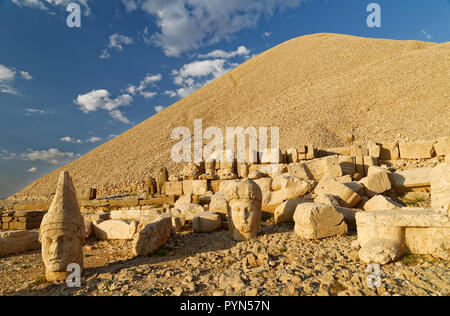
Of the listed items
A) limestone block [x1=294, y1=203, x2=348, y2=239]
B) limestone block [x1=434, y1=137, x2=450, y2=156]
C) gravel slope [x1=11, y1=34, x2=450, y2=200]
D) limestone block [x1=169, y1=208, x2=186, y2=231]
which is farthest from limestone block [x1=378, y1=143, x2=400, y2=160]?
limestone block [x1=169, y1=208, x2=186, y2=231]

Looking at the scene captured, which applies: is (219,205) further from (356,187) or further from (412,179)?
(412,179)

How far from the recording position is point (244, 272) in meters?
4.00

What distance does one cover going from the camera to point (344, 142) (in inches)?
725

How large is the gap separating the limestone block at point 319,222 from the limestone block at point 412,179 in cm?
405

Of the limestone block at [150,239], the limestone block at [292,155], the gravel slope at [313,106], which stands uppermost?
the gravel slope at [313,106]

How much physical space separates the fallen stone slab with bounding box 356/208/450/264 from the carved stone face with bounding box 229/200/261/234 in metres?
2.10

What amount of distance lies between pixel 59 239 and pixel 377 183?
7.92 meters

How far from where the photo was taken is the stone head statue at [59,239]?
431cm

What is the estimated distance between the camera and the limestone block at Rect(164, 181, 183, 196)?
11.3m

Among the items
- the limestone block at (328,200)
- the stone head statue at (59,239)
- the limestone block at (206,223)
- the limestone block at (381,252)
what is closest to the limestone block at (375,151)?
the limestone block at (328,200)

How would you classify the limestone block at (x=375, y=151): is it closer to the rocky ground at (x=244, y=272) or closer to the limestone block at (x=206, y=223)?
the rocky ground at (x=244, y=272)

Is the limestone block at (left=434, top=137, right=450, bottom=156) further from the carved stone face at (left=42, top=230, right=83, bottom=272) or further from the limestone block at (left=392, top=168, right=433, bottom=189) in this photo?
the carved stone face at (left=42, top=230, right=83, bottom=272)
